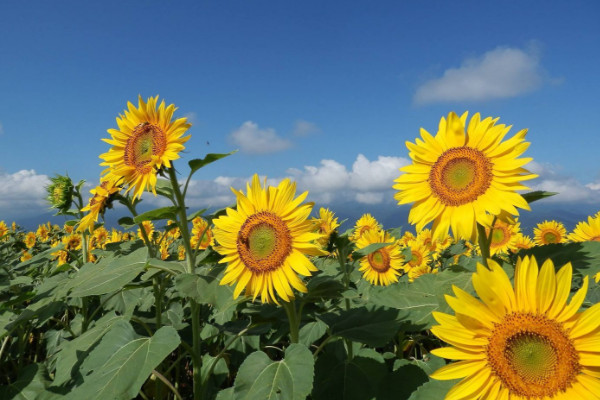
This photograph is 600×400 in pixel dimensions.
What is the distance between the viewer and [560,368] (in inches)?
61.1

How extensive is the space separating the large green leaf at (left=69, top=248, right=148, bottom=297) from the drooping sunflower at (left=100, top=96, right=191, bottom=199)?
430 mm

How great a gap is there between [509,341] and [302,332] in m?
1.84

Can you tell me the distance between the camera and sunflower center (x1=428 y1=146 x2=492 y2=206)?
2.17 m

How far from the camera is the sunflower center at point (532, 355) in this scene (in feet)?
5.08

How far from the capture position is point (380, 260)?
5.56 m

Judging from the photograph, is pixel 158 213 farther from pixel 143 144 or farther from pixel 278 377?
pixel 278 377

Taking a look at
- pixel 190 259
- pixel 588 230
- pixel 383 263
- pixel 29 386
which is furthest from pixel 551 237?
pixel 29 386

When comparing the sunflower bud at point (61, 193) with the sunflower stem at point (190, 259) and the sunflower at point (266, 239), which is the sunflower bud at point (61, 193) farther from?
the sunflower at point (266, 239)

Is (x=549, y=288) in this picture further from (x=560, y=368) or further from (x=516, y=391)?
(x=516, y=391)

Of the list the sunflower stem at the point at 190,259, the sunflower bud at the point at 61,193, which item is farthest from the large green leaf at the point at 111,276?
the sunflower bud at the point at 61,193

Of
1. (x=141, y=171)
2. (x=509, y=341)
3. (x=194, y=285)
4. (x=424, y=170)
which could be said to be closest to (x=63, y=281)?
(x=141, y=171)

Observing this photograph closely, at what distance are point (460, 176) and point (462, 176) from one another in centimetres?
1

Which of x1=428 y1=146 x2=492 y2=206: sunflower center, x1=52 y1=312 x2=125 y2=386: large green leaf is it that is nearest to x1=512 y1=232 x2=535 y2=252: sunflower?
x1=428 y1=146 x2=492 y2=206: sunflower center

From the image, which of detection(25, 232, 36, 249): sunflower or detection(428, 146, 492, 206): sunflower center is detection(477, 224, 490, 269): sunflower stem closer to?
detection(428, 146, 492, 206): sunflower center
